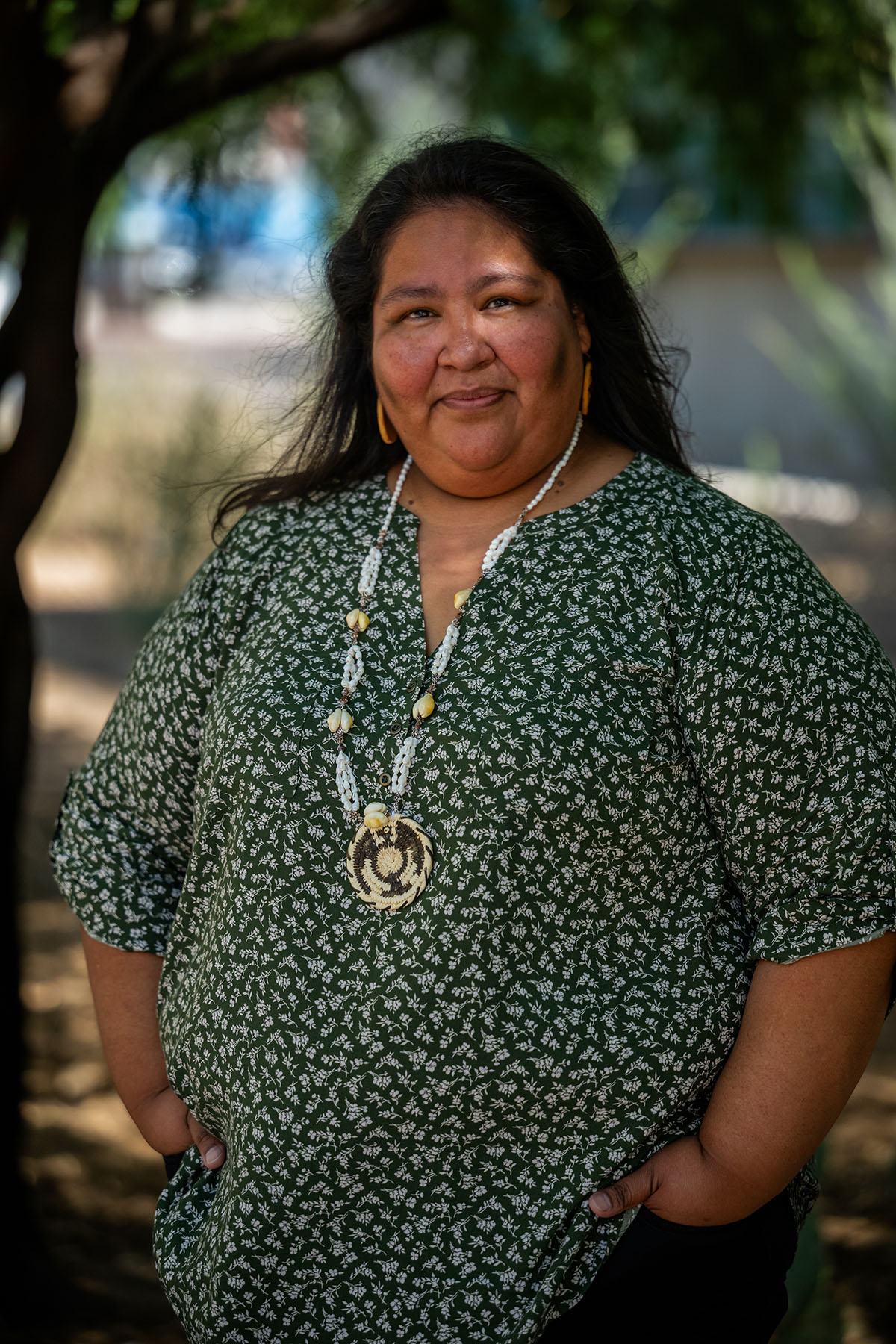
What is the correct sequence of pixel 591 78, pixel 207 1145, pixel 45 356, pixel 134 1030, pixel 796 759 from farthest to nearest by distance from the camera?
pixel 591 78 → pixel 45 356 → pixel 134 1030 → pixel 207 1145 → pixel 796 759

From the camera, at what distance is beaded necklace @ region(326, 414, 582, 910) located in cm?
170

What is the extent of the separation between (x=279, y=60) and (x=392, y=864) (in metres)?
1.93

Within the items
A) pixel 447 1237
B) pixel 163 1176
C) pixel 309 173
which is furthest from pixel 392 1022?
pixel 309 173

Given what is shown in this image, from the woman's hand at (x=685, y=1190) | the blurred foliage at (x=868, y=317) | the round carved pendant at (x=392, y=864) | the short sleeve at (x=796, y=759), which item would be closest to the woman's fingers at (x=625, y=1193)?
the woman's hand at (x=685, y=1190)

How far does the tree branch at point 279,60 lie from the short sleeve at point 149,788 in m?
1.20

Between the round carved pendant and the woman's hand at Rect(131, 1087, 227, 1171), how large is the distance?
1.68 ft

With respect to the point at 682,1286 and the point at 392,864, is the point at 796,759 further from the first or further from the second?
the point at 682,1286

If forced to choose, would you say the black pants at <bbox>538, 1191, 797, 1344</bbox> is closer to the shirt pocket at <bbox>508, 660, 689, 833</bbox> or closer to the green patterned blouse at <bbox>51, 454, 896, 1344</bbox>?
the green patterned blouse at <bbox>51, 454, 896, 1344</bbox>

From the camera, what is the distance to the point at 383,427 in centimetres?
203

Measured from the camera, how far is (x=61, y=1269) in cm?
319

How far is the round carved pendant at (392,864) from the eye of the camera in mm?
1694

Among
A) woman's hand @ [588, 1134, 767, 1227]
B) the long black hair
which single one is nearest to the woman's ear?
the long black hair

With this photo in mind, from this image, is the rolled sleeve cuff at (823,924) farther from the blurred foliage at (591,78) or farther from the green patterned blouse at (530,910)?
the blurred foliage at (591,78)

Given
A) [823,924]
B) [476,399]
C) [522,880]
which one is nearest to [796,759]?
[823,924]
